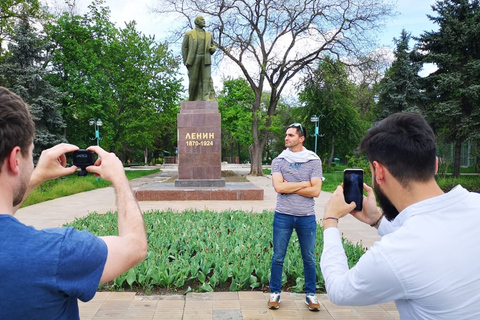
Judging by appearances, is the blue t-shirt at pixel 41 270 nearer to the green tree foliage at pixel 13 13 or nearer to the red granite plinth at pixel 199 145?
the red granite plinth at pixel 199 145

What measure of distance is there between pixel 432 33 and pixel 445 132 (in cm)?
613

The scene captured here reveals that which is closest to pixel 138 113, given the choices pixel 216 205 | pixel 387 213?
pixel 216 205

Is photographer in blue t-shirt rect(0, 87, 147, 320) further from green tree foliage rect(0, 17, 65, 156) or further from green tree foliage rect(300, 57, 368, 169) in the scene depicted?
green tree foliage rect(300, 57, 368, 169)

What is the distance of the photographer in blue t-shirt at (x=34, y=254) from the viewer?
103 cm

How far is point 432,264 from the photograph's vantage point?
3.74ft

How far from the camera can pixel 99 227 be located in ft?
21.9

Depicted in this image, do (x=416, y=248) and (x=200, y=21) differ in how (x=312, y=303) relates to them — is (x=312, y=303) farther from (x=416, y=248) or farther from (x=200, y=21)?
(x=200, y=21)

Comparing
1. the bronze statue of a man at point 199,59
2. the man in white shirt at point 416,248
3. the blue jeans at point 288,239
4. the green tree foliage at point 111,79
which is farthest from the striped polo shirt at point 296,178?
the green tree foliage at point 111,79

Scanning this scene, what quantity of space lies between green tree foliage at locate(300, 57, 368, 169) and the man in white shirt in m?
24.0

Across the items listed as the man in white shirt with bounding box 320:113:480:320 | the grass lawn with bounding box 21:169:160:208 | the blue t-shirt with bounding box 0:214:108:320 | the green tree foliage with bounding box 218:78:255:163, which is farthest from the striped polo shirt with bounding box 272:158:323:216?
the green tree foliage with bounding box 218:78:255:163

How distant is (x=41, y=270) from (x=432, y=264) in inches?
46.1

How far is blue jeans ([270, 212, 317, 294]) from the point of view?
3.65m

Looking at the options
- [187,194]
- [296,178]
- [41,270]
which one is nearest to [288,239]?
[296,178]

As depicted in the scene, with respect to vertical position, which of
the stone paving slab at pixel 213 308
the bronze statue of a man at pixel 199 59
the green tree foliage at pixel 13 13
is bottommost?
the stone paving slab at pixel 213 308
